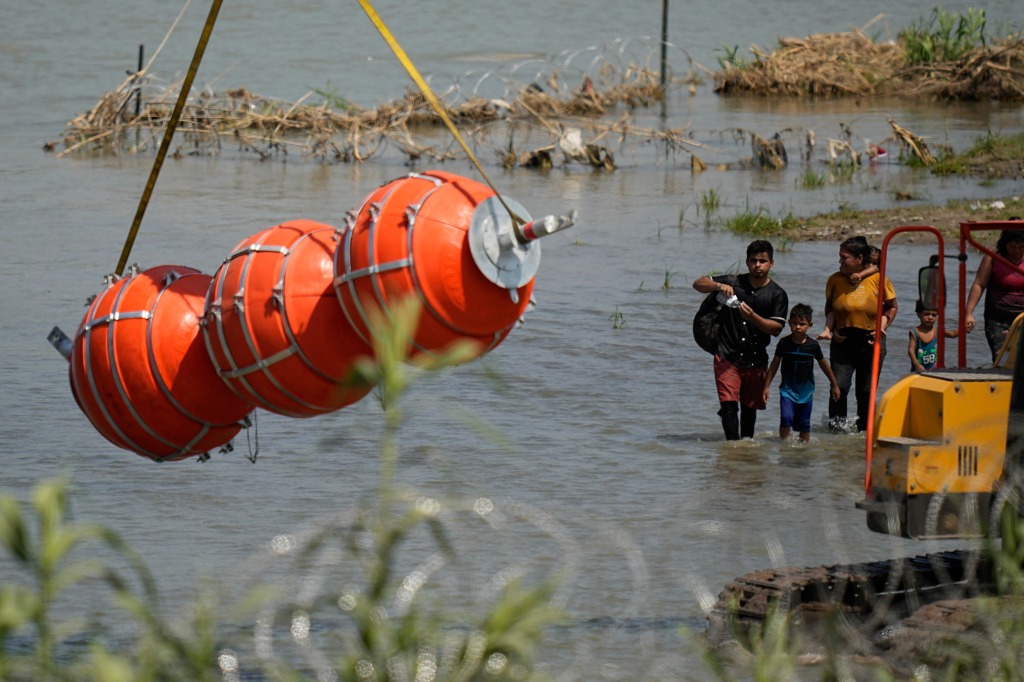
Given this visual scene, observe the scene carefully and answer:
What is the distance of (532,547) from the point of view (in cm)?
849

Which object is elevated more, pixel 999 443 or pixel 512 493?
pixel 999 443

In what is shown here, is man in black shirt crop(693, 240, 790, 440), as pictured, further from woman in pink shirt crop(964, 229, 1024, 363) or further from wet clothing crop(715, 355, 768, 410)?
woman in pink shirt crop(964, 229, 1024, 363)

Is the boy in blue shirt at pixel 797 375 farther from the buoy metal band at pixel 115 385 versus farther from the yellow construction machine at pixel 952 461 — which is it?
the buoy metal band at pixel 115 385

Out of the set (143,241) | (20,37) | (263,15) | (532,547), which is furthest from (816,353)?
(263,15)

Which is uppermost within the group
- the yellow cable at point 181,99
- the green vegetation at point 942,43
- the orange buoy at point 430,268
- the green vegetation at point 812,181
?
the green vegetation at point 942,43

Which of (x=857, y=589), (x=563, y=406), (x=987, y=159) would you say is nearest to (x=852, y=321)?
(x=563, y=406)

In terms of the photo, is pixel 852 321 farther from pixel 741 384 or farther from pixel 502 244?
pixel 502 244

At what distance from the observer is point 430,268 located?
19.3ft

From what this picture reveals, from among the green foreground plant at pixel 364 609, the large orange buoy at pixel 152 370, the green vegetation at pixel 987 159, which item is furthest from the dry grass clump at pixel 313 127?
the green foreground plant at pixel 364 609

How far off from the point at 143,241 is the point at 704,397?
7848 millimetres

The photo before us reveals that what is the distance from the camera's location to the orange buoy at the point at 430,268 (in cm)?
589

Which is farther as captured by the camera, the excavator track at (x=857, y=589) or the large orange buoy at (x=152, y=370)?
the excavator track at (x=857, y=589)

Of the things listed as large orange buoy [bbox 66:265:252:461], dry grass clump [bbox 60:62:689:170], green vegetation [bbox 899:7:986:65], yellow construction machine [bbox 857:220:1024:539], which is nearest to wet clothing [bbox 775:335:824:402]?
yellow construction machine [bbox 857:220:1024:539]

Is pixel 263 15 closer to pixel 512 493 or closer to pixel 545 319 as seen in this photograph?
pixel 545 319
